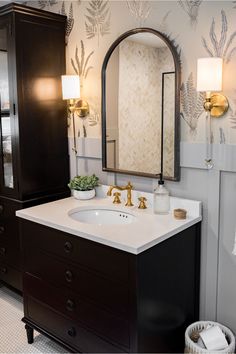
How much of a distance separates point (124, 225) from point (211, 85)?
0.81 meters

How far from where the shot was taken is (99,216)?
228 centimetres

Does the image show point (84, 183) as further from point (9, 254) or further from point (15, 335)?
point (15, 335)

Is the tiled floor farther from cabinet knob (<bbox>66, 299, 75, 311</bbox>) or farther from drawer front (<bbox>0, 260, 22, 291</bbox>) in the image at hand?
cabinet knob (<bbox>66, 299, 75, 311</bbox>)

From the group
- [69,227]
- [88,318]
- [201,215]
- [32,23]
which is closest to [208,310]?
[201,215]

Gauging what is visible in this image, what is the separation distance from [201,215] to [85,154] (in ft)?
3.10

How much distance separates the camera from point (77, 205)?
7.57 ft

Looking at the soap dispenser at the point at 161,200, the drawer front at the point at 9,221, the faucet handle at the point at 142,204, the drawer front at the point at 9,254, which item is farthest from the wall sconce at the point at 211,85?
the drawer front at the point at 9,254

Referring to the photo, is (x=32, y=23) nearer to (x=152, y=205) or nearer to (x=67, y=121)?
(x=67, y=121)

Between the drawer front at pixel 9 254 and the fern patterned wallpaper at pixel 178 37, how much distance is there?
97cm

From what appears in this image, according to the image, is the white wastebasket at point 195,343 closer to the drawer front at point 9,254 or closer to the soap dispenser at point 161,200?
the soap dispenser at point 161,200

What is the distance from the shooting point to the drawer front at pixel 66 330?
185 centimetres

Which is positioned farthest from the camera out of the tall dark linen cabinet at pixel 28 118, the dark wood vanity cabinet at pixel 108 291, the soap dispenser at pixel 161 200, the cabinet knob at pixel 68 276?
the tall dark linen cabinet at pixel 28 118

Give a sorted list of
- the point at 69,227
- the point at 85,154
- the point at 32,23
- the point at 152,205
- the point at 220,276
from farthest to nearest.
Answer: the point at 85,154 → the point at 32,23 → the point at 152,205 → the point at 220,276 → the point at 69,227

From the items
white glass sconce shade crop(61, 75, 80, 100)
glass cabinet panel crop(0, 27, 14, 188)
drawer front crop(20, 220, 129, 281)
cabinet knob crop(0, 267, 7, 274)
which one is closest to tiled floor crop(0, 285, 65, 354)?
cabinet knob crop(0, 267, 7, 274)
